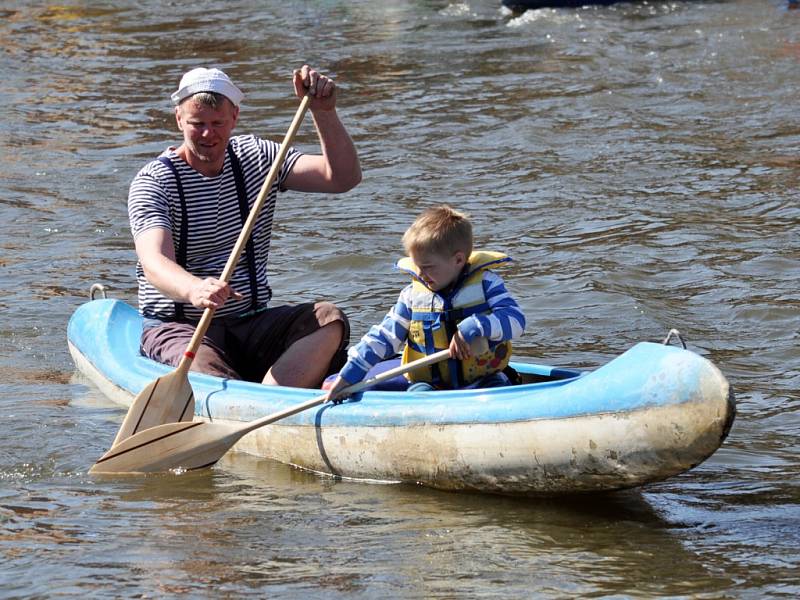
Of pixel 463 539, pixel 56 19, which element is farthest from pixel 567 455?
pixel 56 19

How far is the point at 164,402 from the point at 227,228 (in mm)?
702

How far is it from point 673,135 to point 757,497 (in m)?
6.67

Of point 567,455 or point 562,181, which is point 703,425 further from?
point 562,181

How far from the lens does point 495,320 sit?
14.4 feet

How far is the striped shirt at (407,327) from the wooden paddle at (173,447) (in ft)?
0.71

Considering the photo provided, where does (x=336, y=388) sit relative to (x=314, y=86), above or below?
below

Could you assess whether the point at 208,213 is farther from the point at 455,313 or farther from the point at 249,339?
the point at 455,313

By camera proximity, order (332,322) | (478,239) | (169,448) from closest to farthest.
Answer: (169,448), (332,322), (478,239)

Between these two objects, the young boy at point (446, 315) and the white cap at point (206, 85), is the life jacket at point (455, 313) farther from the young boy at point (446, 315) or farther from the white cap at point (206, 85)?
the white cap at point (206, 85)

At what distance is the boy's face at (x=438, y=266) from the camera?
439 centimetres

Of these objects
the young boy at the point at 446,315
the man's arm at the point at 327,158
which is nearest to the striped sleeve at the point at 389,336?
the young boy at the point at 446,315

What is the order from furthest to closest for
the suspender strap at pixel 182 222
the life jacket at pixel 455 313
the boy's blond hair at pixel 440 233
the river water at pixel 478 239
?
the suspender strap at pixel 182 222 → the life jacket at pixel 455 313 → the boy's blond hair at pixel 440 233 → the river water at pixel 478 239

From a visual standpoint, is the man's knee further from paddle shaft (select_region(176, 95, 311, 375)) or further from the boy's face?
the boy's face

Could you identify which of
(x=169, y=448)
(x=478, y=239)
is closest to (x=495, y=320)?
(x=169, y=448)
